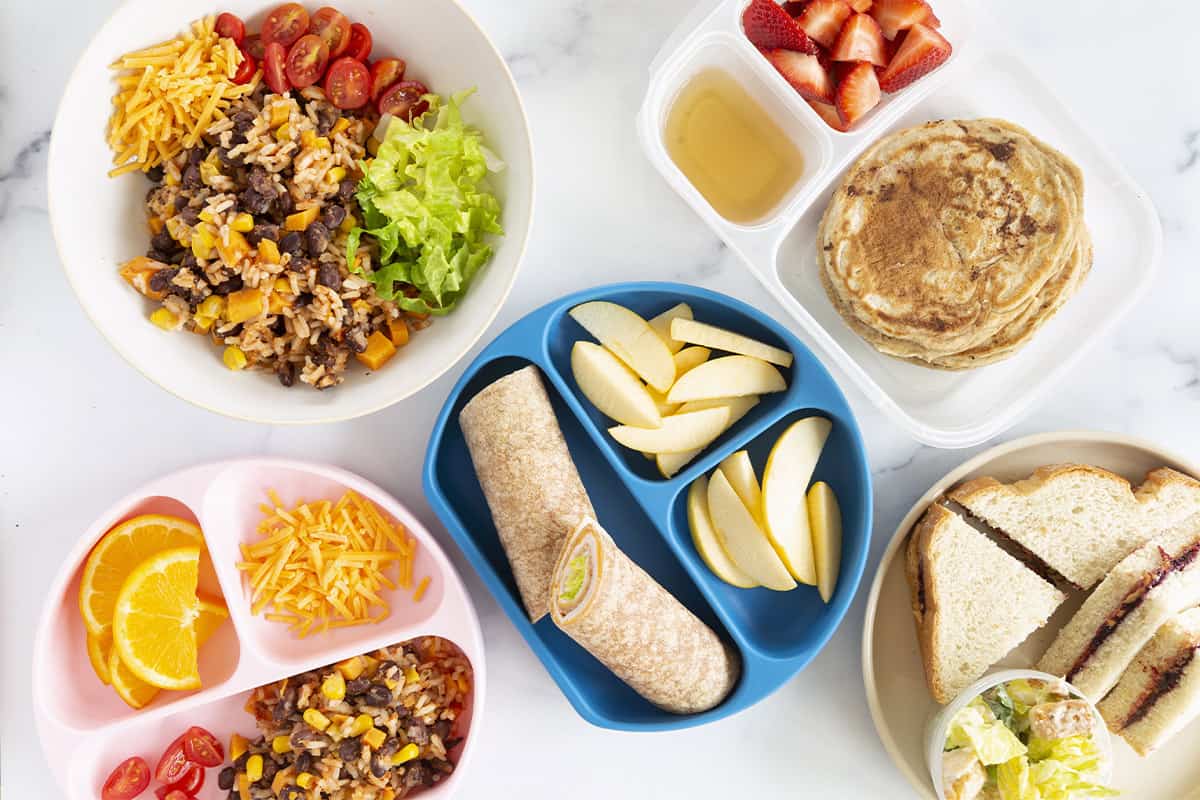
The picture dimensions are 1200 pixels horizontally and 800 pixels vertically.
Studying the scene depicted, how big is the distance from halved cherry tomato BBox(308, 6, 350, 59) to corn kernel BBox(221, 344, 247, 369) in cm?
72

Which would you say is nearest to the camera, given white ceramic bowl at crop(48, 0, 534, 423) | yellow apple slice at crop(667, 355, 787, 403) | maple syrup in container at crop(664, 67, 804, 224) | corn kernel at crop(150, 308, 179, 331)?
white ceramic bowl at crop(48, 0, 534, 423)

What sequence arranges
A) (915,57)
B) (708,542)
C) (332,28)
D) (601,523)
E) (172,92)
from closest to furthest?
1. (172,92)
2. (332,28)
3. (915,57)
4. (708,542)
5. (601,523)

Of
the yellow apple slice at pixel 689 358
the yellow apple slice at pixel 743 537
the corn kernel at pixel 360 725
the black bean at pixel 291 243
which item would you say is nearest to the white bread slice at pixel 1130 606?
the yellow apple slice at pixel 743 537

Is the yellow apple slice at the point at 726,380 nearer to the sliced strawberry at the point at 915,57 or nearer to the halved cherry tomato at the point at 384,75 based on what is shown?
the sliced strawberry at the point at 915,57

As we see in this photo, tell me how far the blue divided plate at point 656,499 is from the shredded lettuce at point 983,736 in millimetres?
372

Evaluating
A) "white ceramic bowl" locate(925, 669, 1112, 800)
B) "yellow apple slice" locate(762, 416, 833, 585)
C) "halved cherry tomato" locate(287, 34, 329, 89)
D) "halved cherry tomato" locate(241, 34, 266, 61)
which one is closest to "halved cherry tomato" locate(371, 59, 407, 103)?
"halved cherry tomato" locate(287, 34, 329, 89)

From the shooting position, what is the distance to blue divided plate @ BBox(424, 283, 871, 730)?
2.33 metres

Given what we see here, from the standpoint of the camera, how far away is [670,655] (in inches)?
88.7

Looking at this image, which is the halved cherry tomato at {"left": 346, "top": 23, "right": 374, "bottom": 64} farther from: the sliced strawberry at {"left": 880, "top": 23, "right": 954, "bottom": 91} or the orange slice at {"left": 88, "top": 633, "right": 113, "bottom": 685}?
the orange slice at {"left": 88, "top": 633, "right": 113, "bottom": 685}

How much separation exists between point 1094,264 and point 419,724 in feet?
6.95

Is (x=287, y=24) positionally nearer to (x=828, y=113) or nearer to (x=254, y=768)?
(x=828, y=113)

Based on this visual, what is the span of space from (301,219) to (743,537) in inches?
51.8

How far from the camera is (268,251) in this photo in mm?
2061

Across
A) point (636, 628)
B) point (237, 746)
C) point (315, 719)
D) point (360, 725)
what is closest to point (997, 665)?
point (636, 628)
